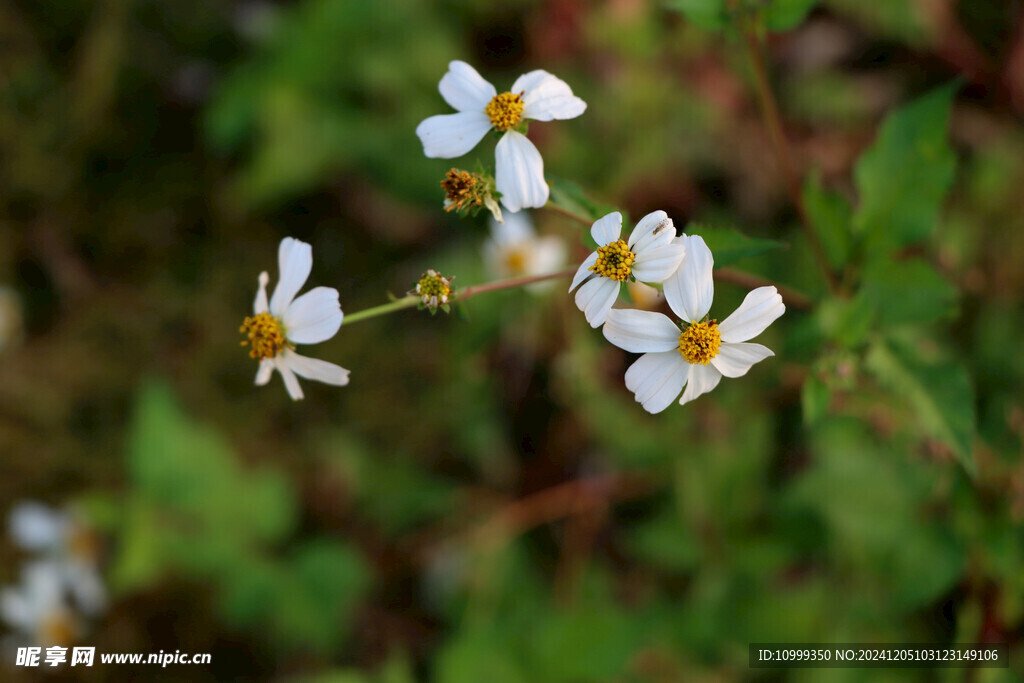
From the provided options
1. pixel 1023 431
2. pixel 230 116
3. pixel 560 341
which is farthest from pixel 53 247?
pixel 1023 431

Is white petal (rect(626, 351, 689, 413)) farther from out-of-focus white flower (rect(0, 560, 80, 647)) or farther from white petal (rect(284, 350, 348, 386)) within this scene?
out-of-focus white flower (rect(0, 560, 80, 647))

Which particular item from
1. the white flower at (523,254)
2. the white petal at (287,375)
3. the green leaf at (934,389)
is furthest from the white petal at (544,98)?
the white flower at (523,254)

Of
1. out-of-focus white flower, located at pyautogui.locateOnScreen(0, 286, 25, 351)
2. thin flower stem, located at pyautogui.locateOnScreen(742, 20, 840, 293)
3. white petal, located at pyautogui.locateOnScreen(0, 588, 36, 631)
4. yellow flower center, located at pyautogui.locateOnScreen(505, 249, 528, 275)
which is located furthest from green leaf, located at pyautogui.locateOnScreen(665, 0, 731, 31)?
out-of-focus white flower, located at pyautogui.locateOnScreen(0, 286, 25, 351)

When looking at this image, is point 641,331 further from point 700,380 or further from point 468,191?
point 468,191

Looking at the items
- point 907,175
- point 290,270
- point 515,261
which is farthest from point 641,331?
point 515,261

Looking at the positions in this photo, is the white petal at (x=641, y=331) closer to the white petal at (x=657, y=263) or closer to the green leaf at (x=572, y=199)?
the white petal at (x=657, y=263)
